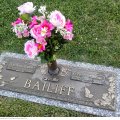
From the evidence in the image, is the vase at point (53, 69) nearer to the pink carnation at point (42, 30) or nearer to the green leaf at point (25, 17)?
the pink carnation at point (42, 30)

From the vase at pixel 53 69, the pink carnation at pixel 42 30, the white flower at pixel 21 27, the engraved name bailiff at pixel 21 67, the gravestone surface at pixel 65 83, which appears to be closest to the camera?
the pink carnation at pixel 42 30

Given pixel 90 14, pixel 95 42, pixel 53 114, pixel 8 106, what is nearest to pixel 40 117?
pixel 53 114

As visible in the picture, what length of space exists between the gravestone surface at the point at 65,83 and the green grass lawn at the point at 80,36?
222 mm

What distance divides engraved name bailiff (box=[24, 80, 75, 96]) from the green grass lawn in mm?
277

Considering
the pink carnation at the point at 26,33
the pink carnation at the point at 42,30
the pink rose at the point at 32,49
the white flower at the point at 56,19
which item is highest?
the white flower at the point at 56,19

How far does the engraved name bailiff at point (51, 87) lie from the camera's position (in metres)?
4.41

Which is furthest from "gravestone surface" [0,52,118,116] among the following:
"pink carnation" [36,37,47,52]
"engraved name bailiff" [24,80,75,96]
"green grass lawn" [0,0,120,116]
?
"pink carnation" [36,37,47,52]

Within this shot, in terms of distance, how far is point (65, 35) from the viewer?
3.69 m

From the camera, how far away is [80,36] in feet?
17.9

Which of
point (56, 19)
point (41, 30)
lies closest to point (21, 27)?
point (41, 30)

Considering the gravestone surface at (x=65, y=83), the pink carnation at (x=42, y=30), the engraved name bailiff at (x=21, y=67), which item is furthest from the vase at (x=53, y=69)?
the pink carnation at (x=42, y=30)

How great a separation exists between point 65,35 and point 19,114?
5.12 feet

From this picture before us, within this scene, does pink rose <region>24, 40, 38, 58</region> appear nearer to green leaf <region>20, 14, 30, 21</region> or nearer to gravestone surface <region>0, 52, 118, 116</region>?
green leaf <region>20, 14, 30, 21</region>

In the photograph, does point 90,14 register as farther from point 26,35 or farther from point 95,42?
point 26,35
